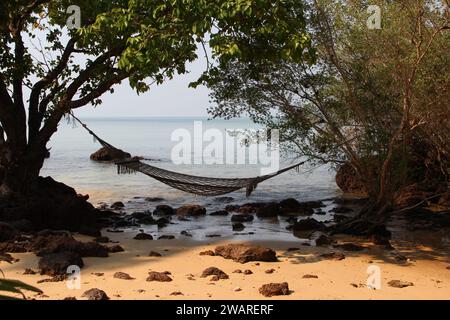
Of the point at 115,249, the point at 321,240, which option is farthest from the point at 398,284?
the point at 115,249

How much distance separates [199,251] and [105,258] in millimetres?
1366

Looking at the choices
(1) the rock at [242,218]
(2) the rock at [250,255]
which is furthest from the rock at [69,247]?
(1) the rock at [242,218]

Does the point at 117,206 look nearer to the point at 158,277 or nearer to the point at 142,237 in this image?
the point at 142,237

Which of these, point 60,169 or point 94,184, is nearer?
point 94,184

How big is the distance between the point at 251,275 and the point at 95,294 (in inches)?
71.7

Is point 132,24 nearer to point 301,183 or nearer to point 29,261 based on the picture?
point 29,261

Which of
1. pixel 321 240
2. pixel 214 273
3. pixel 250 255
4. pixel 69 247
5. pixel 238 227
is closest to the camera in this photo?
pixel 214 273

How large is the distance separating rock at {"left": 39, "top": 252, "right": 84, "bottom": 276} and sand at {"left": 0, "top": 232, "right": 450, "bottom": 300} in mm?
107

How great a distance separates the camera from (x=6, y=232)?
728cm

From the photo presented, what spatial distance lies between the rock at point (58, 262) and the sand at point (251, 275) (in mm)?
107

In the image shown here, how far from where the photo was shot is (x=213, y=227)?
9656mm

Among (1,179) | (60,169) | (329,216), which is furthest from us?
(60,169)
